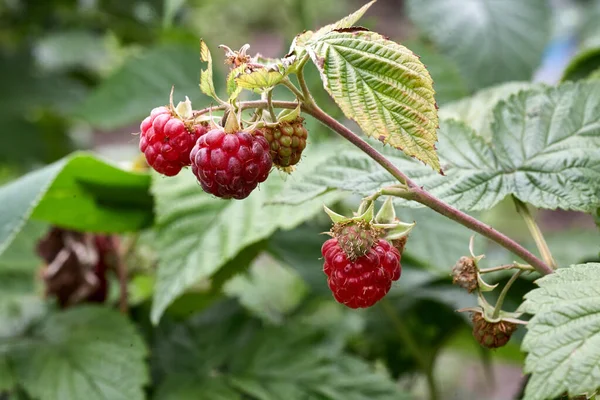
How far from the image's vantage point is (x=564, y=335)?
48cm

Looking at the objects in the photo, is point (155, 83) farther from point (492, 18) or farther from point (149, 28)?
point (492, 18)

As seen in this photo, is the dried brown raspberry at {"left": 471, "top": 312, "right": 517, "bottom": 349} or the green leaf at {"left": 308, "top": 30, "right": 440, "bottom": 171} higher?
the green leaf at {"left": 308, "top": 30, "right": 440, "bottom": 171}

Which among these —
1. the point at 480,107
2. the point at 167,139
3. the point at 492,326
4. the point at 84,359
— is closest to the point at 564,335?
the point at 492,326

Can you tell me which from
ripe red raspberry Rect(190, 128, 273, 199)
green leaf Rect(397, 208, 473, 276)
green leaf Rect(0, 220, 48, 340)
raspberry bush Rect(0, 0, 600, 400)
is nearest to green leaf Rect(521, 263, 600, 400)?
raspberry bush Rect(0, 0, 600, 400)

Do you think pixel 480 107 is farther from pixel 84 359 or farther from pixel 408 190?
pixel 84 359

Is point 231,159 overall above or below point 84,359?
above

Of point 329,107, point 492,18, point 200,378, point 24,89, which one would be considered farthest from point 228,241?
point 24,89

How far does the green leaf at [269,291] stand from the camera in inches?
51.7

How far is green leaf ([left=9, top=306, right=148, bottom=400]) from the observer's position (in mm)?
911

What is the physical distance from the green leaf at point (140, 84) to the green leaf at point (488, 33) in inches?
18.9

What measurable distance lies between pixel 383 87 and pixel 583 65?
0.50 meters

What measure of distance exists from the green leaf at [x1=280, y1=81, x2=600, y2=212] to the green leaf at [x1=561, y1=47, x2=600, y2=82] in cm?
21

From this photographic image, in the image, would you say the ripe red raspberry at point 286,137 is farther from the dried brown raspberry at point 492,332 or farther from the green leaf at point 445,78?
the green leaf at point 445,78

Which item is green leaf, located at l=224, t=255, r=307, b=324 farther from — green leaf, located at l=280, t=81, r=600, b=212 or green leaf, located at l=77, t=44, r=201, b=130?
green leaf, located at l=280, t=81, r=600, b=212
